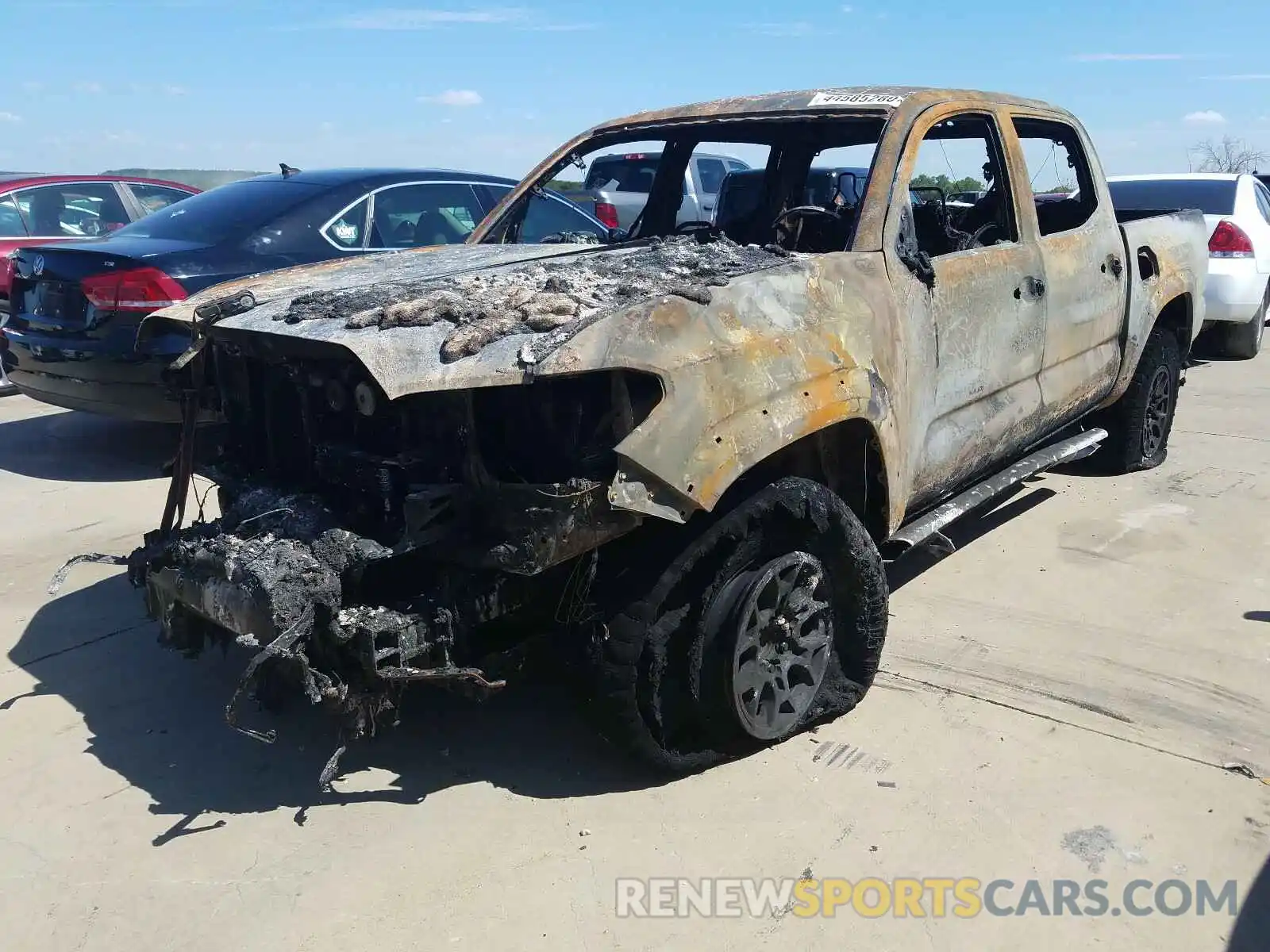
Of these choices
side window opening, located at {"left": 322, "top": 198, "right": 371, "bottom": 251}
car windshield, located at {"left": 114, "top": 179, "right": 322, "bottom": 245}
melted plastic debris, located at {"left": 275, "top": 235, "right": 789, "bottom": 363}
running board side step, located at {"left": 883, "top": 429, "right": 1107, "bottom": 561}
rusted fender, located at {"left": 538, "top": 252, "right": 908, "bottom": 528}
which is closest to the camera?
rusted fender, located at {"left": 538, "top": 252, "right": 908, "bottom": 528}

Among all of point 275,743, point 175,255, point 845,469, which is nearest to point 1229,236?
point 845,469

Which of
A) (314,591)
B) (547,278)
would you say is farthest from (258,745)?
(547,278)

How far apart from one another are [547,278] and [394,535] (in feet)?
2.82

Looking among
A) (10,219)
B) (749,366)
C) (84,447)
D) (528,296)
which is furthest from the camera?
(10,219)

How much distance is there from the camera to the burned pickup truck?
267 cm

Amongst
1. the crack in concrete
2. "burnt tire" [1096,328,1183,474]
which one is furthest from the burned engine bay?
"burnt tire" [1096,328,1183,474]

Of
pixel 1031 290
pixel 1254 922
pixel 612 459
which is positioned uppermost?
pixel 1031 290

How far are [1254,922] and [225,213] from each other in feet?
19.9

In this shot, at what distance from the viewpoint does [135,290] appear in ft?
19.0

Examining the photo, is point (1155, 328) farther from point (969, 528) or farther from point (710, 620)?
point (710, 620)

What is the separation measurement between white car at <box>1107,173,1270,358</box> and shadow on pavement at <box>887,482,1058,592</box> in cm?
426

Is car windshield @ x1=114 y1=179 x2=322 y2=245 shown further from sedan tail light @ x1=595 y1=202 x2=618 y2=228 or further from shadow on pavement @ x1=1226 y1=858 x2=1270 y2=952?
shadow on pavement @ x1=1226 y1=858 x2=1270 y2=952

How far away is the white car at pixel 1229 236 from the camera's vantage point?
353 inches

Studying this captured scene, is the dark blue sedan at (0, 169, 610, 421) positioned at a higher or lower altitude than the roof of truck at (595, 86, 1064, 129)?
lower
